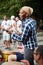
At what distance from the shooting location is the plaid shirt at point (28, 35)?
482cm

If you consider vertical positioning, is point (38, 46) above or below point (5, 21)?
below

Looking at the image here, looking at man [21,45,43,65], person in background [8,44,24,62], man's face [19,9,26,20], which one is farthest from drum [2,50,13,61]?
man's face [19,9,26,20]

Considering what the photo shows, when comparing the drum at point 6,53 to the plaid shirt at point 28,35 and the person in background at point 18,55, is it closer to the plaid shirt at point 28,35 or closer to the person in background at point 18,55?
the person in background at point 18,55

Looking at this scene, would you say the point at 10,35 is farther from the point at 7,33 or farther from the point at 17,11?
the point at 17,11

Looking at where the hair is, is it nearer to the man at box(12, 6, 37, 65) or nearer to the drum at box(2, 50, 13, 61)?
the man at box(12, 6, 37, 65)

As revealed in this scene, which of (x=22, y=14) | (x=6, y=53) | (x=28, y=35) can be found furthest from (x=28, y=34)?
(x=6, y=53)

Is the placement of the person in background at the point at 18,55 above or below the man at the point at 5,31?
below

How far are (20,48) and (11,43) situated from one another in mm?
146

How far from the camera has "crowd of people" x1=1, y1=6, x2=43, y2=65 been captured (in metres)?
4.82

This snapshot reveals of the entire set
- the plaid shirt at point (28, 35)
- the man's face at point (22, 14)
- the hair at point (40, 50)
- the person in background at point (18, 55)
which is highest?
the man's face at point (22, 14)

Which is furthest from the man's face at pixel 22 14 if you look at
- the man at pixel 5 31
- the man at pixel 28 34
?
the man at pixel 5 31

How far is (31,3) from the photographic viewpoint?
4.84 metres

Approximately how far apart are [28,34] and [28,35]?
0.01m

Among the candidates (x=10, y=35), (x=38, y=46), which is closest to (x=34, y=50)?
A: (x=38, y=46)
